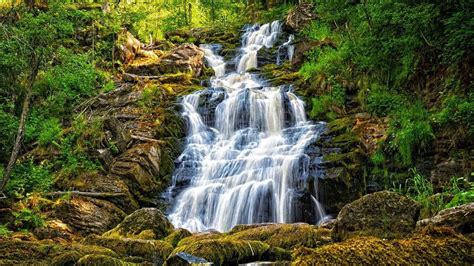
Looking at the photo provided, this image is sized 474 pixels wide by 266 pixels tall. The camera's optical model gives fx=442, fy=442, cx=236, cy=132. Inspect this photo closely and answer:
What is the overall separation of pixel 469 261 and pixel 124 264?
3.96 m

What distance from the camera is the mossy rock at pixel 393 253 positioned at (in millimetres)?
2889

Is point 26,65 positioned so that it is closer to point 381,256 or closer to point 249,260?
point 249,260

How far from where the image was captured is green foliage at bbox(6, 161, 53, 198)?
447 inches

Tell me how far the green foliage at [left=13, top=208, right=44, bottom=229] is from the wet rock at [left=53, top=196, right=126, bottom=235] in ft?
1.93

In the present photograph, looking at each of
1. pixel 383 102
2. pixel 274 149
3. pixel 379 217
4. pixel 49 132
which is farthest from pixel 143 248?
pixel 49 132

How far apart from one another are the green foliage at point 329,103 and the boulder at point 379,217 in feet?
30.9

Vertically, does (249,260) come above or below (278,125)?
below

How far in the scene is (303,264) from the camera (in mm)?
2832

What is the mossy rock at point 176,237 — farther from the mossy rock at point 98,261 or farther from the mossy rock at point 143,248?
the mossy rock at point 98,261

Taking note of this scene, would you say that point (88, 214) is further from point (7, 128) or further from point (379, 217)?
point (379, 217)

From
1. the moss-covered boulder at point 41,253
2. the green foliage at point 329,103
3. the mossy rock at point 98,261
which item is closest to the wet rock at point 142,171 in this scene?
the green foliage at point 329,103

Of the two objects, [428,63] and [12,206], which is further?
[428,63]

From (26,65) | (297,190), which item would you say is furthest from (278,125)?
(26,65)

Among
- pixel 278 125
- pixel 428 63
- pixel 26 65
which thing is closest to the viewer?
pixel 26 65
